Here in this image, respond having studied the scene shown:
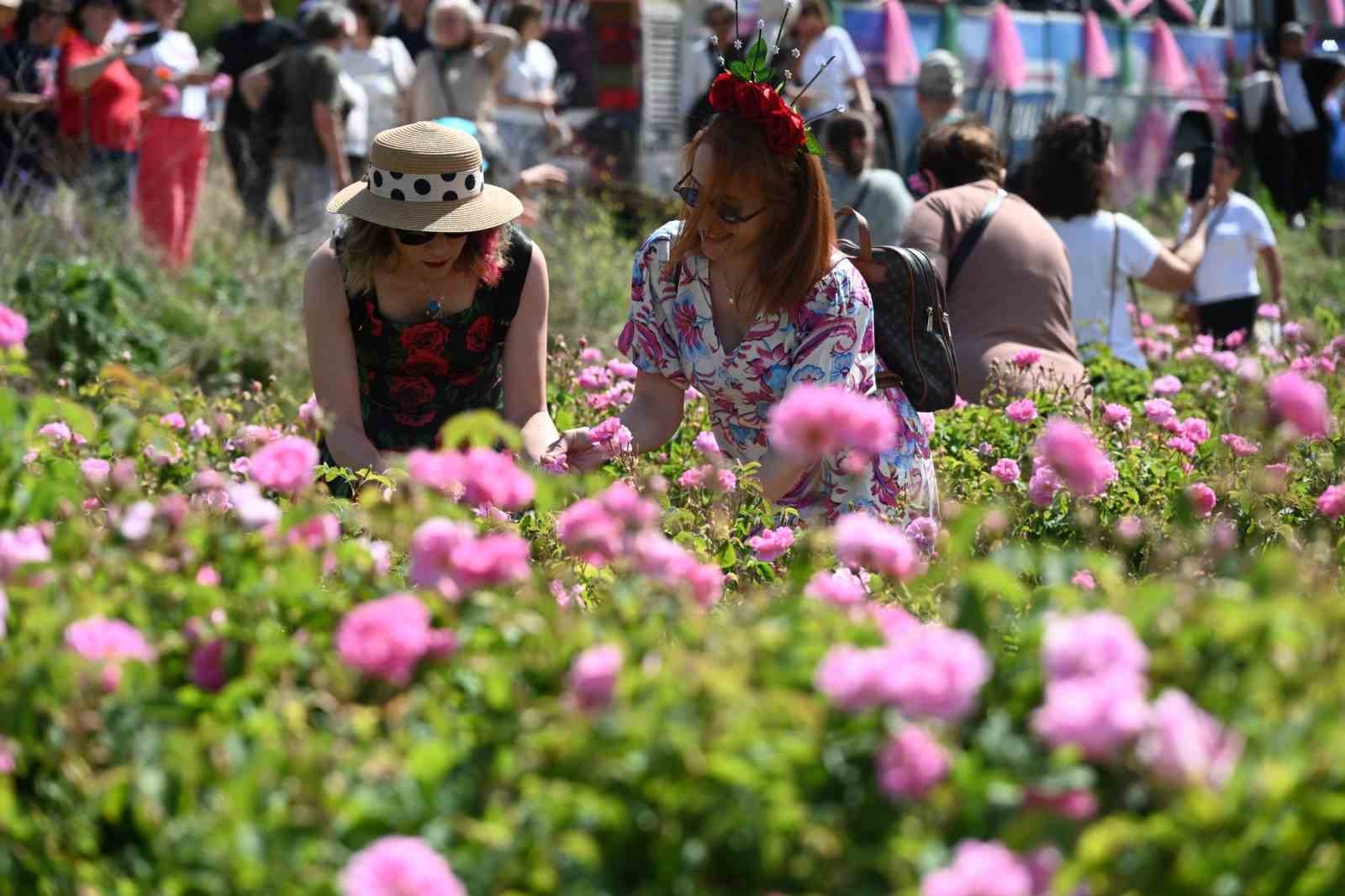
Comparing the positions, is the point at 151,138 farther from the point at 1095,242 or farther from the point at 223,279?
the point at 1095,242

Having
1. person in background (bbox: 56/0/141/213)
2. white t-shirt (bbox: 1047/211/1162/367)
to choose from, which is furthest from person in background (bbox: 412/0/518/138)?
white t-shirt (bbox: 1047/211/1162/367)

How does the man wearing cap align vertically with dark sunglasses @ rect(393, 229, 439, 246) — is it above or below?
below

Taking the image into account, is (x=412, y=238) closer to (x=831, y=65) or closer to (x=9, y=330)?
(x=9, y=330)

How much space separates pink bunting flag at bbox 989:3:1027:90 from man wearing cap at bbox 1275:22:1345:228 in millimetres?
1859

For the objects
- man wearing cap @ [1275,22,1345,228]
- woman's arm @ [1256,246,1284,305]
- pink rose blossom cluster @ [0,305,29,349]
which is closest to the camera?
pink rose blossom cluster @ [0,305,29,349]

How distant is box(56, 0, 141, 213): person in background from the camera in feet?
27.1

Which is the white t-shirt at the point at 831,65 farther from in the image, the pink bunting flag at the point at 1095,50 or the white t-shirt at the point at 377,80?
the pink bunting flag at the point at 1095,50

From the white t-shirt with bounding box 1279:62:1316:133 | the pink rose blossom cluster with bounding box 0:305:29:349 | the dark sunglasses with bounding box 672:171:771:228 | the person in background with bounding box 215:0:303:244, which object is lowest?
the white t-shirt with bounding box 1279:62:1316:133

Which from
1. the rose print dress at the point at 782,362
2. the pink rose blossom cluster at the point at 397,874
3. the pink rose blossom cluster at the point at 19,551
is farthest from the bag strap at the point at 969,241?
the pink rose blossom cluster at the point at 397,874

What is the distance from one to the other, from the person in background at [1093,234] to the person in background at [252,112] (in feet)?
14.7

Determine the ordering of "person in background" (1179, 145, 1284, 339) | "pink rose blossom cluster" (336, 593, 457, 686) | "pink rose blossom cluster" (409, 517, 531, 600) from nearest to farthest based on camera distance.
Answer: "pink rose blossom cluster" (336, 593, 457, 686), "pink rose blossom cluster" (409, 517, 531, 600), "person in background" (1179, 145, 1284, 339)

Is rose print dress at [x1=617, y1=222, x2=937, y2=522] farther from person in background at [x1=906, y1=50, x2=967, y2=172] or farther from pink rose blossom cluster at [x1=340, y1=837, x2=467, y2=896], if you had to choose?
person in background at [x1=906, y1=50, x2=967, y2=172]

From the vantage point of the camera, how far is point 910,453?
3.68 m

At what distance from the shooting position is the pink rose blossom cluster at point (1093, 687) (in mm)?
1468
